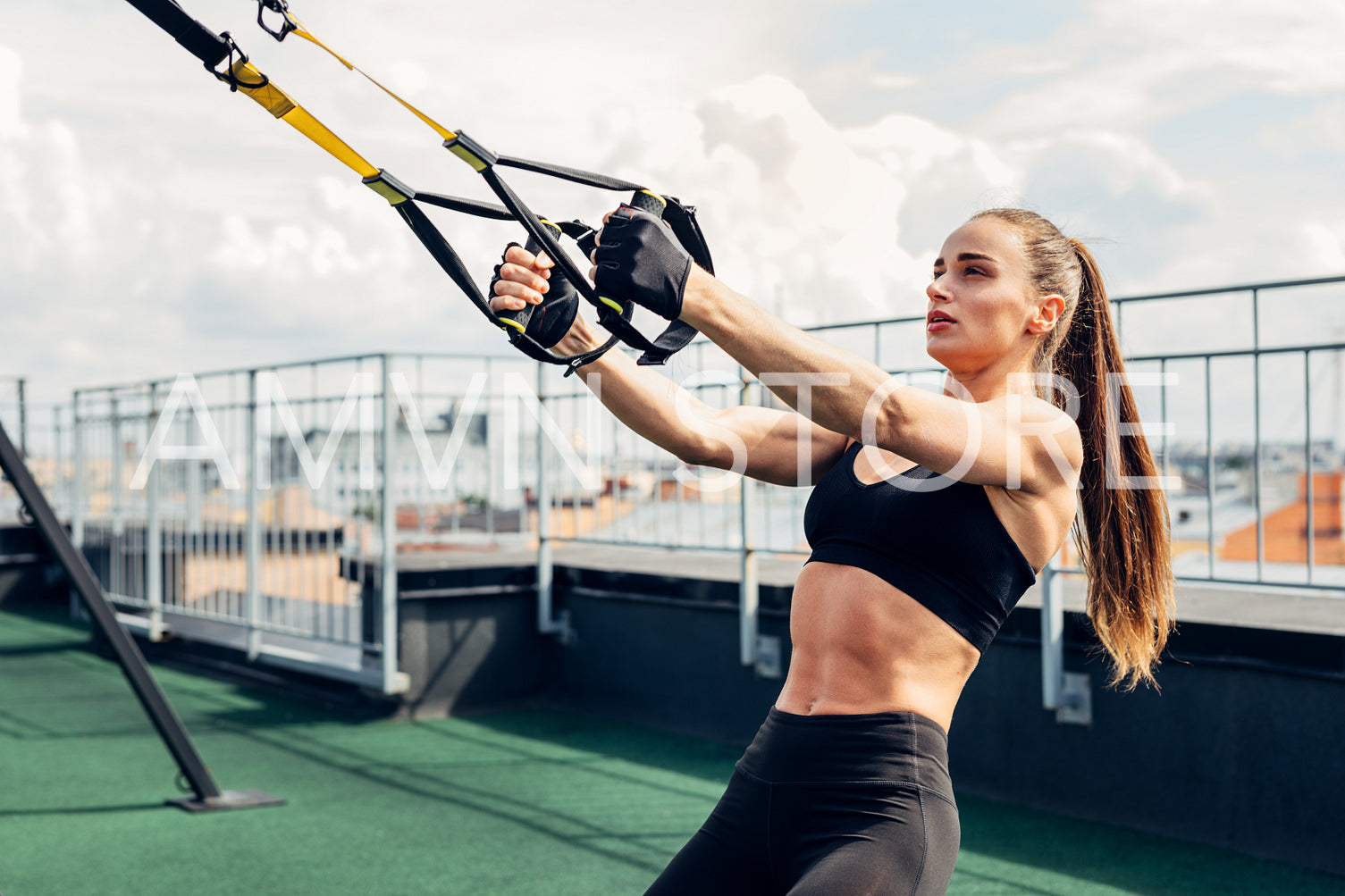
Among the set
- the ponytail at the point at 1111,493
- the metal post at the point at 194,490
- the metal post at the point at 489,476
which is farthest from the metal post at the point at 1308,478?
the metal post at the point at 194,490

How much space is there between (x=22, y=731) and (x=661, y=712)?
3634mm

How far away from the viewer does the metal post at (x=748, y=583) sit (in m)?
5.60

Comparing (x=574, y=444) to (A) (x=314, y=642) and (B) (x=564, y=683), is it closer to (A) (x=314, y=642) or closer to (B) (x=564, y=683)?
(B) (x=564, y=683)

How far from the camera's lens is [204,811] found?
4.80 m

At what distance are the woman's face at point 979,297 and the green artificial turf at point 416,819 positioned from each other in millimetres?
2604

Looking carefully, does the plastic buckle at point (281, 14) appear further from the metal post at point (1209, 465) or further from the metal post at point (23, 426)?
the metal post at point (23, 426)

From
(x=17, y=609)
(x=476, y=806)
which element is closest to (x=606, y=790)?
(x=476, y=806)

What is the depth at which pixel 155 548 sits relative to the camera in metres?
8.72

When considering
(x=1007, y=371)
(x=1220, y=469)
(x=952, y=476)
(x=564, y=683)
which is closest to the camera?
(x=952, y=476)

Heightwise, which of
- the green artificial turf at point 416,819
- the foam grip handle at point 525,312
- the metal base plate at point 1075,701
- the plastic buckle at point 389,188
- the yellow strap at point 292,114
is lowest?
the green artificial turf at point 416,819

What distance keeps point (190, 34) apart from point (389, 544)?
521 cm

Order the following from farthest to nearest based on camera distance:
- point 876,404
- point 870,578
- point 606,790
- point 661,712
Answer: point 661,712, point 606,790, point 870,578, point 876,404

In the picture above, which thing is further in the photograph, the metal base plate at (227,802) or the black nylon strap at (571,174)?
the metal base plate at (227,802)

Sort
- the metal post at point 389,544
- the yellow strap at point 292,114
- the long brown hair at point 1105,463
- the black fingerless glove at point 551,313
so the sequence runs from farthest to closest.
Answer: the metal post at point 389,544, the long brown hair at point 1105,463, the black fingerless glove at point 551,313, the yellow strap at point 292,114
